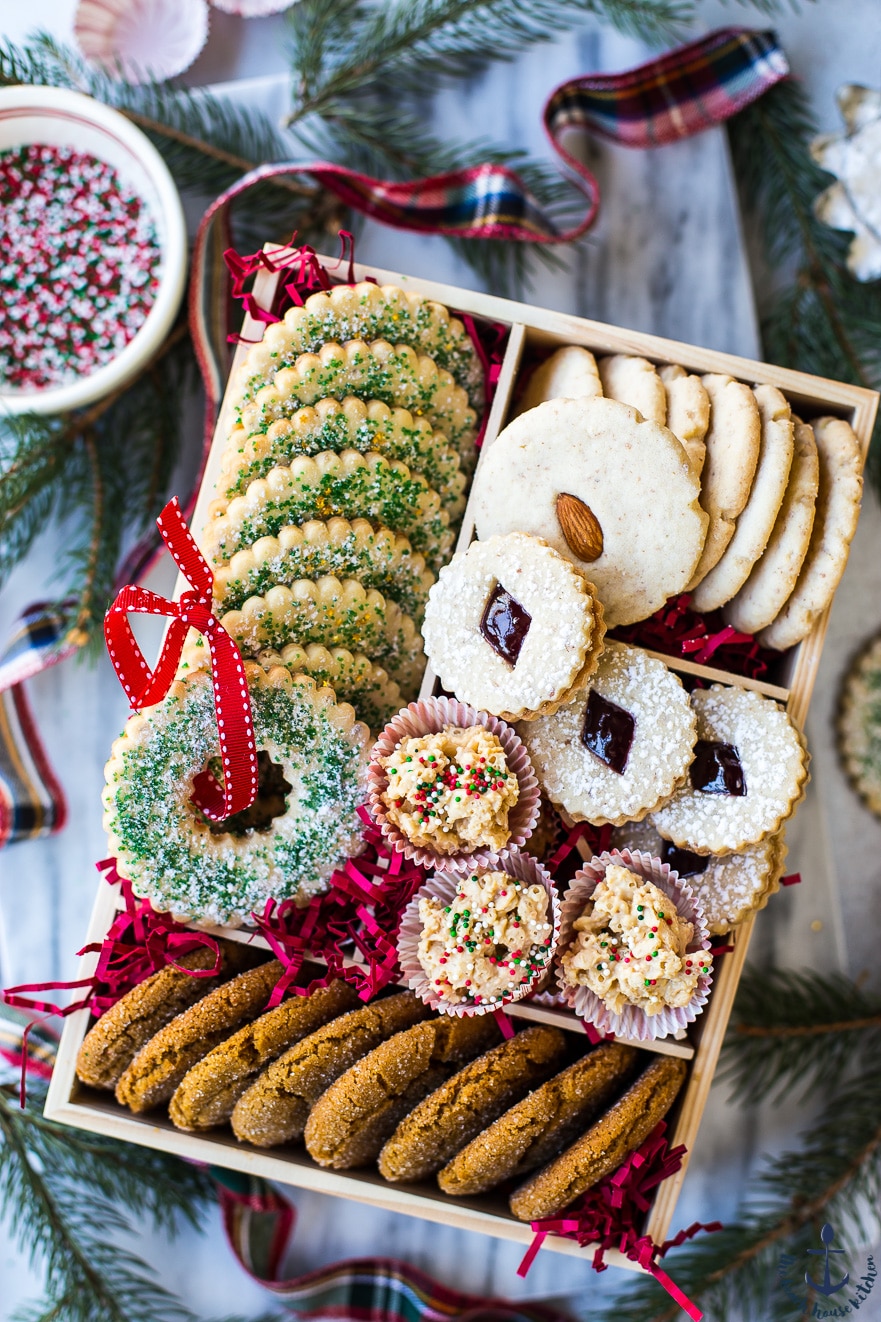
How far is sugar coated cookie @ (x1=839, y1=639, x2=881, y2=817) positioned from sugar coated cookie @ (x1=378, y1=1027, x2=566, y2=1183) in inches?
34.9

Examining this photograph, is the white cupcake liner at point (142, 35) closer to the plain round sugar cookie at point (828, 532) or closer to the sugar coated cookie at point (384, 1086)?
the plain round sugar cookie at point (828, 532)

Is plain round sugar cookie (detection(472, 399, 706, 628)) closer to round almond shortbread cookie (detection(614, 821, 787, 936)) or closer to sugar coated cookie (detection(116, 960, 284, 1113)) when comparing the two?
round almond shortbread cookie (detection(614, 821, 787, 936))

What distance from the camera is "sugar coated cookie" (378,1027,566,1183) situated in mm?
1465

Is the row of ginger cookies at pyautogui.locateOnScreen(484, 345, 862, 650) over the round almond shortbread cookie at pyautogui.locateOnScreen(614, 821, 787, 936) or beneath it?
over

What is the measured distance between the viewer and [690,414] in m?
1.55

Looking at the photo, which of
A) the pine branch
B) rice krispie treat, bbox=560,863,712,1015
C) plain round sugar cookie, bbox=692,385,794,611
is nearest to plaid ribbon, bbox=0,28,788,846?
plain round sugar cookie, bbox=692,385,794,611

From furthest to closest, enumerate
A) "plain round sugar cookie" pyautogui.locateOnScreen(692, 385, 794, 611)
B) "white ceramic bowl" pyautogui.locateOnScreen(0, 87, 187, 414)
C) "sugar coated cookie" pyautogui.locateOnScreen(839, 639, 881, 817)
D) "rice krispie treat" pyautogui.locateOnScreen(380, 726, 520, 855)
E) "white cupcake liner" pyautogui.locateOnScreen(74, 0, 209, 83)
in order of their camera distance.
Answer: "sugar coated cookie" pyautogui.locateOnScreen(839, 639, 881, 817)
"white cupcake liner" pyautogui.locateOnScreen(74, 0, 209, 83)
"white ceramic bowl" pyautogui.locateOnScreen(0, 87, 187, 414)
"plain round sugar cookie" pyautogui.locateOnScreen(692, 385, 794, 611)
"rice krispie treat" pyautogui.locateOnScreen(380, 726, 520, 855)

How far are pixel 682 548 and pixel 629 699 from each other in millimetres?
233

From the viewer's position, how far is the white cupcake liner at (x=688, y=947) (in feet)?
4.81

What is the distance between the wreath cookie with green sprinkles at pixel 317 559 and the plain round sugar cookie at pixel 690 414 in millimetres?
444

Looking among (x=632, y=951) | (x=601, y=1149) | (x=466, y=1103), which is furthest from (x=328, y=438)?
(x=601, y=1149)

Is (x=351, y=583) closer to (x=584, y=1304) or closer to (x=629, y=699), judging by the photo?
(x=629, y=699)

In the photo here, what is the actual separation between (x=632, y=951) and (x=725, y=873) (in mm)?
261

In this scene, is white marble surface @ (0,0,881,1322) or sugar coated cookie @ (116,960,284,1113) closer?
sugar coated cookie @ (116,960,284,1113)
